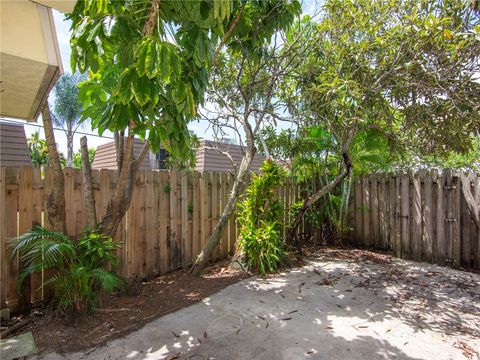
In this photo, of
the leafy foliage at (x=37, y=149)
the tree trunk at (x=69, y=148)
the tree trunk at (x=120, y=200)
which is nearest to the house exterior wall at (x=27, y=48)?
the tree trunk at (x=120, y=200)

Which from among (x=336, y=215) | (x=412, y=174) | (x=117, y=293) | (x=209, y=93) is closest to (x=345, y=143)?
(x=412, y=174)

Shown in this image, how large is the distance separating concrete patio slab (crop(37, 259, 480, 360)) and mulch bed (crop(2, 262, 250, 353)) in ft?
0.44

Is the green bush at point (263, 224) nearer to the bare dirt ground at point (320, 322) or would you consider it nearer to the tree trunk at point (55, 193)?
the bare dirt ground at point (320, 322)

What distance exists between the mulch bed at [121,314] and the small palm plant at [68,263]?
15 centimetres

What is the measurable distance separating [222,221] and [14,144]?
8.60 m

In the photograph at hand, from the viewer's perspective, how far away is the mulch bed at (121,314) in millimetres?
2678

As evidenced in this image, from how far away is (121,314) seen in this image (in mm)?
3162

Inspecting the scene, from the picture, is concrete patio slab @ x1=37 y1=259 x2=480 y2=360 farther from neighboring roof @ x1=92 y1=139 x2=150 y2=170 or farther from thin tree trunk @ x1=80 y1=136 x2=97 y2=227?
neighboring roof @ x1=92 y1=139 x2=150 y2=170

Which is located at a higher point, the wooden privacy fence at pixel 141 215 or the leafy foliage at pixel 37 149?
the leafy foliage at pixel 37 149

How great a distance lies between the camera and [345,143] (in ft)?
17.0

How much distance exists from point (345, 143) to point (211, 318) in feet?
11.7

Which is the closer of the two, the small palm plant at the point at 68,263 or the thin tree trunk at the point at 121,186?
the small palm plant at the point at 68,263

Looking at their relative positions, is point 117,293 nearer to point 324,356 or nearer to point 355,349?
point 324,356

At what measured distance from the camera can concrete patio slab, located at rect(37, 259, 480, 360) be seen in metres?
2.56
